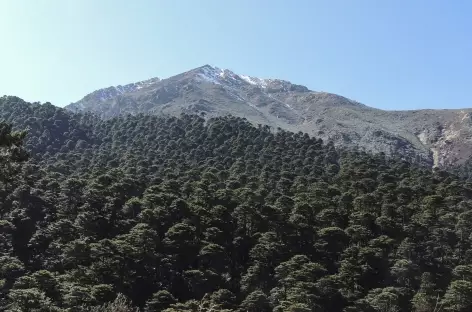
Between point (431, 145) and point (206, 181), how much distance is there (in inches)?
5569

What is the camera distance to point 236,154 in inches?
4134

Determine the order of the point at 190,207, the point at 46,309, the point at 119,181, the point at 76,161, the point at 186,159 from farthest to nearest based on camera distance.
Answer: the point at 186,159 < the point at 76,161 < the point at 119,181 < the point at 190,207 < the point at 46,309

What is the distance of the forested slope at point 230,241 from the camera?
1751 inches

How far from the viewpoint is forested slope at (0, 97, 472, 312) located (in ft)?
146

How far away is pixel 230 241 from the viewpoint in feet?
197

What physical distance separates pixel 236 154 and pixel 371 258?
56.0 metres

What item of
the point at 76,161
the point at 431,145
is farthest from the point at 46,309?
the point at 431,145

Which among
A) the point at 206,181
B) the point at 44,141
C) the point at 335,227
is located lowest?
the point at 335,227

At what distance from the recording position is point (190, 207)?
6112 cm

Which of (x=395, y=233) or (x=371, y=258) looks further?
(x=395, y=233)

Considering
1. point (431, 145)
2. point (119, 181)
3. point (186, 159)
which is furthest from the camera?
point (431, 145)

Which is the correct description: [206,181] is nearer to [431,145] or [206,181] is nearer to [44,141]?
[44,141]

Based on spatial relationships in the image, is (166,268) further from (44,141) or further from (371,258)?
(44,141)

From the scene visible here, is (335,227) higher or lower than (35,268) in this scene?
higher
